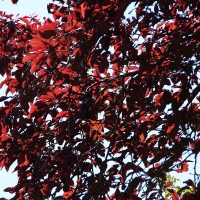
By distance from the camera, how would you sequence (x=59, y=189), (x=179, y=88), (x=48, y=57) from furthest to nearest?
1. (x=59, y=189)
2. (x=179, y=88)
3. (x=48, y=57)

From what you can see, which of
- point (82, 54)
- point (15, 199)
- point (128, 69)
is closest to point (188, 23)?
point (128, 69)

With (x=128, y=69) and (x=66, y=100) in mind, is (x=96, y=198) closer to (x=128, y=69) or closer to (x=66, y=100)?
(x=66, y=100)

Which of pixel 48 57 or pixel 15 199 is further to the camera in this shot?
pixel 15 199

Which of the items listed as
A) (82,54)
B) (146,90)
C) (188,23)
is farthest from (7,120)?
(188,23)

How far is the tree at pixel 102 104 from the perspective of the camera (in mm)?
2380

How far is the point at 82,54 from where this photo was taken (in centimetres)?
236

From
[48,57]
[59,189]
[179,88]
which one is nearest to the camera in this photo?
[48,57]

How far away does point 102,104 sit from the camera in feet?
8.66

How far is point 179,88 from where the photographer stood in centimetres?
254

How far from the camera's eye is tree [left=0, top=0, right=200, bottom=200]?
93.7 inches

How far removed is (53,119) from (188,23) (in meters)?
1.01

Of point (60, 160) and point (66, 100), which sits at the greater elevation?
point (66, 100)

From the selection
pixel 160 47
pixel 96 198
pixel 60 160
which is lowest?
pixel 96 198

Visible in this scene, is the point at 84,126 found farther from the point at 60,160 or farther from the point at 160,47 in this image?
the point at 160,47
